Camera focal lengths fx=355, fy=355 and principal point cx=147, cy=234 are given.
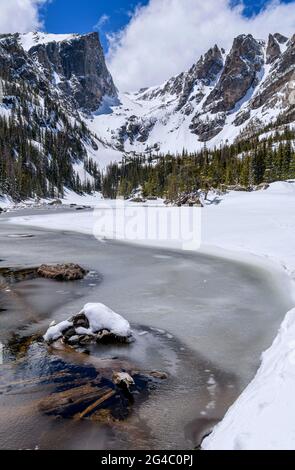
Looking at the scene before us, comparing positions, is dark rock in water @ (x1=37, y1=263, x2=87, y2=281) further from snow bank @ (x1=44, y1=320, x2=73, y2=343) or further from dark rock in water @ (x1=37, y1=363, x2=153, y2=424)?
dark rock in water @ (x1=37, y1=363, x2=153, y2=424)

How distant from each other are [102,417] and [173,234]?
95.4 feet

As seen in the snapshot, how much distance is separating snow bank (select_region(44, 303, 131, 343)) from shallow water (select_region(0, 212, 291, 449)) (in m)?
0.56

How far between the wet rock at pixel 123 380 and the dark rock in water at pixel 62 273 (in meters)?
10.3

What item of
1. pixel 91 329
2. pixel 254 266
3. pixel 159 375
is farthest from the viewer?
pixel 254 266

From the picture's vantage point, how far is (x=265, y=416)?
516 centimetres

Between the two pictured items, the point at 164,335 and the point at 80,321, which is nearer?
the point at 80,321

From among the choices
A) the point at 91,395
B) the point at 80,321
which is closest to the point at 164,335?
the point at 80,321

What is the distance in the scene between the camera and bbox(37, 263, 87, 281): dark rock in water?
57.4 feet

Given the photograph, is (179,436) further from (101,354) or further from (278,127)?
(278,127)

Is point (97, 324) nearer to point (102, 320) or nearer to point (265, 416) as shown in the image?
point (102, 320)

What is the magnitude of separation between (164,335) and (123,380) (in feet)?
10.7

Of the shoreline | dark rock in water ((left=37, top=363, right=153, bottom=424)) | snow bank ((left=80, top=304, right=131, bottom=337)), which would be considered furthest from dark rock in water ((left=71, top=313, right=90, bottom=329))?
the shoreline

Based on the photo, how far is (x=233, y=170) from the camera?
4326 inches

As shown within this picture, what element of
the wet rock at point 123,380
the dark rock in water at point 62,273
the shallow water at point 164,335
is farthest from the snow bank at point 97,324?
the dark rock in water at point 62,273
